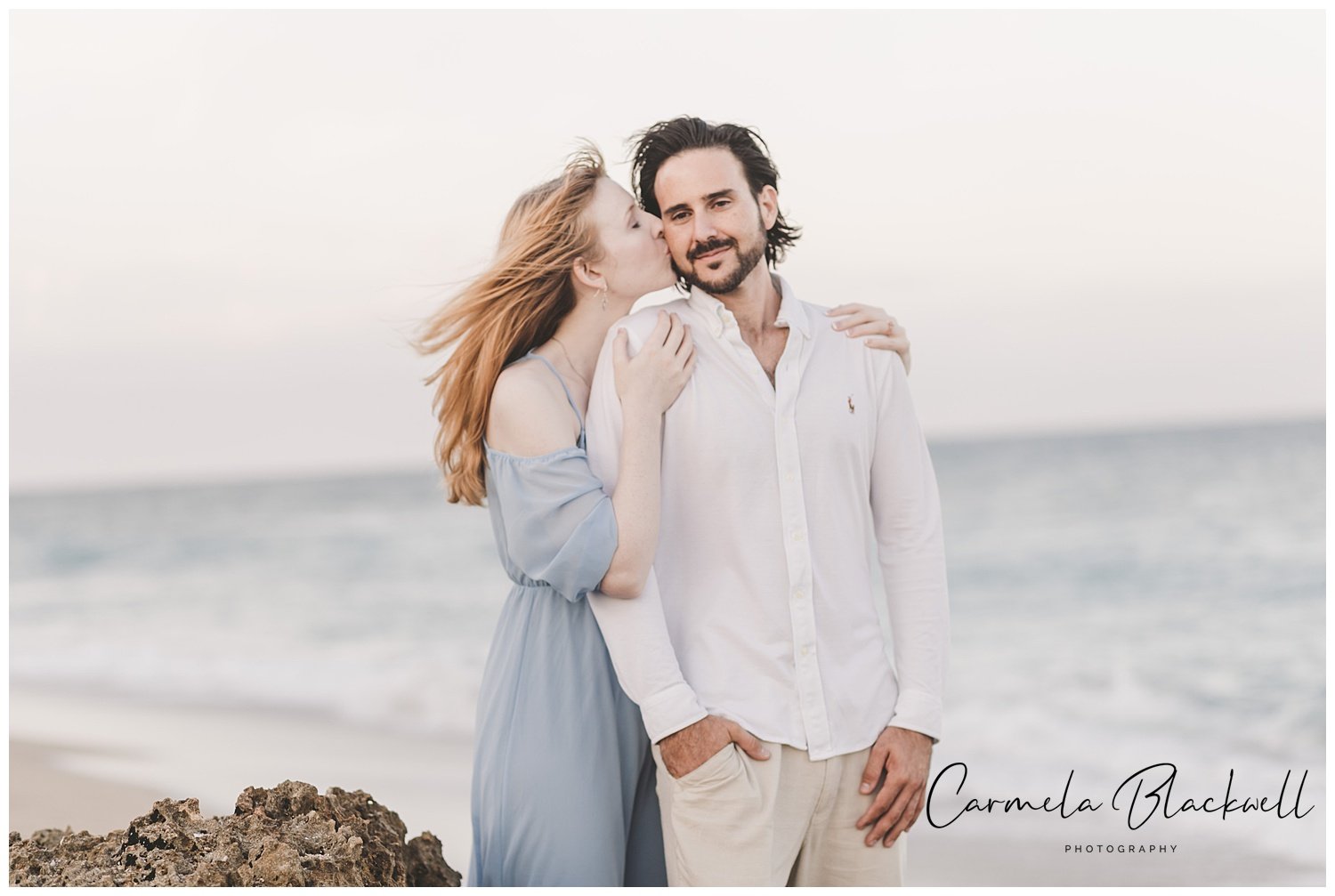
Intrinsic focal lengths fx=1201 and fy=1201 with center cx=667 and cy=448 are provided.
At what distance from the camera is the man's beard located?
9.32 ft

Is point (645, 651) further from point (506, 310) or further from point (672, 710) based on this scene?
point (506, 310)

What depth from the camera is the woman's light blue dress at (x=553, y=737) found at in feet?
9.14

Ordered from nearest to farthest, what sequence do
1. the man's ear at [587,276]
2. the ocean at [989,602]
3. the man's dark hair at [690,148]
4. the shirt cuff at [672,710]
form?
the shirt cuff at [672,710] < the man's dark hair at [690,148] < the man's ear at [587,276] < the ocean at [989,602]

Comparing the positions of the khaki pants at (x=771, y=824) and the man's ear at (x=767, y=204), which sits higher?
the man's ear at (x=767, y=204)

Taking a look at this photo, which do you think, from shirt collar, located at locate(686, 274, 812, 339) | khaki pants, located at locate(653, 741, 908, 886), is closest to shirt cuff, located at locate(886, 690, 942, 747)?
khaki pants, located at locate(653, 741, 908, 886)

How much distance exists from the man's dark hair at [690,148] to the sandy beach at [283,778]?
372cm

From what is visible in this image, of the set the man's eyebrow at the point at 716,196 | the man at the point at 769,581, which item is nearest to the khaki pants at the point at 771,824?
the man at the point at 769,581

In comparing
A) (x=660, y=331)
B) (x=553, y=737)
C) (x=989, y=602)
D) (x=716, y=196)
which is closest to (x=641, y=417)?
(x=660, y=331)

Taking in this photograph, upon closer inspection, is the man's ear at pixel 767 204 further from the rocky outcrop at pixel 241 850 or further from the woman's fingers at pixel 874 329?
the rocky outcrop at pixel 241 850

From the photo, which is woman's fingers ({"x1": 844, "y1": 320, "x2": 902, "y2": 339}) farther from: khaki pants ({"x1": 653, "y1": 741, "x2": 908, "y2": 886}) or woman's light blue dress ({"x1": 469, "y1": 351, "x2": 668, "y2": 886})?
khaki pants ({"x1": 653, "y1": 741, "x2": 908, "y2": 886})

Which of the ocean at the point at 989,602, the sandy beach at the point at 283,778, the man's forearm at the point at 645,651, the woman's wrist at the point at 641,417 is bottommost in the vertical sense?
the ocean at the point at 989,602

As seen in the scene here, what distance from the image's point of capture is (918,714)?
110 inches

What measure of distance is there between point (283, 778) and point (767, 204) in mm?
6266

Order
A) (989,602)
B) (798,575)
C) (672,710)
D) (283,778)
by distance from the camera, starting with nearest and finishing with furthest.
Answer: (672,710), (798,575), (283,778), (989,602)
